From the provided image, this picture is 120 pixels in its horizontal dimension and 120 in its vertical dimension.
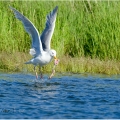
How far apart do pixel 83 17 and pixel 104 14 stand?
27.9 inches

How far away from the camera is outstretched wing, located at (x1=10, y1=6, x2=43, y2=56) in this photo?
11384 mm

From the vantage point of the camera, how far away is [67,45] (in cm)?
1440

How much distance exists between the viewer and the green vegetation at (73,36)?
13039 mm

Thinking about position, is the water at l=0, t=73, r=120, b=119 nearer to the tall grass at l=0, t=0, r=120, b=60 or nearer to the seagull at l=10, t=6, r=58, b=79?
the seagull at l=10, t=6, r=58, b=79

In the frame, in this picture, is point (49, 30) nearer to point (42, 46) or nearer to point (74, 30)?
point (42, 46)

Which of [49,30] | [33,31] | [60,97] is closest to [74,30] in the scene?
[49,30]

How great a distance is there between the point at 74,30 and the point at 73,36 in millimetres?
179

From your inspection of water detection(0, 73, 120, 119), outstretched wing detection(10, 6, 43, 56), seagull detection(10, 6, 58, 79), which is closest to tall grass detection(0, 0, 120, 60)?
water detection(0, 73, 120, 119)

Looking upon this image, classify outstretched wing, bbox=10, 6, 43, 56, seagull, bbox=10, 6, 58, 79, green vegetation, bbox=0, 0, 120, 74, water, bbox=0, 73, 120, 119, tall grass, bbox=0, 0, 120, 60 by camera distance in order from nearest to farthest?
water, bbox=0, 73, 120, 119 → outstretched wing, bbox=10, 6, 43, 56 → seagull, bbox=10, 6, 58, 79 → green vegetation, bbox=0, 0, 120, 74 → tall grass, bbox=0, 0, 120, 60

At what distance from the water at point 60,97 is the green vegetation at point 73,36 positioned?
0.50m

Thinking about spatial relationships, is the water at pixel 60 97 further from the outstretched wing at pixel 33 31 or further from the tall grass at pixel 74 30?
the tall grass at pixel 74 30

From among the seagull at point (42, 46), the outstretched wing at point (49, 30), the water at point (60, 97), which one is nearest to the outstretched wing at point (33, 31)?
the seagull at point (42, 46)

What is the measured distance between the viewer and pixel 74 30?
1455cm

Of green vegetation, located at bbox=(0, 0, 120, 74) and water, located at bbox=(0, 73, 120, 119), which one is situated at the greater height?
green vegetation, located at bbox=(0, 0, 120, 74)
